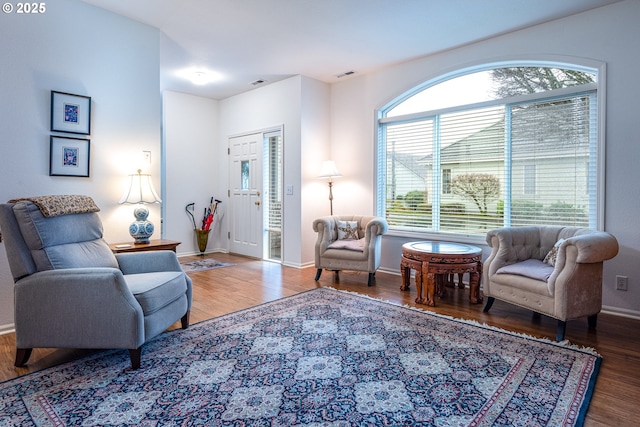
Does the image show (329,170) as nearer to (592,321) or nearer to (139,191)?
(139,191)

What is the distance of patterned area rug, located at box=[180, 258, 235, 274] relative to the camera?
16.8 feet

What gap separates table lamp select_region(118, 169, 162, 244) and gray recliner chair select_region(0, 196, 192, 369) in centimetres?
83

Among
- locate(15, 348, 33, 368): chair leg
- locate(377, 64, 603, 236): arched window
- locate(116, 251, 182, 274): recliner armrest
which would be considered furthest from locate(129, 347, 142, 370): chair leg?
locate(377, 64, 603, 236): arched window

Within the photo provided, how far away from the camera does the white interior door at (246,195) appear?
5.93 metres

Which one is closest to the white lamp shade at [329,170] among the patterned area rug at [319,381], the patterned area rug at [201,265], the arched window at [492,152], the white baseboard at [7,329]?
the arched window at [492,152]

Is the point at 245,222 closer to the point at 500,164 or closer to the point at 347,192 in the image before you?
the point at 347,192

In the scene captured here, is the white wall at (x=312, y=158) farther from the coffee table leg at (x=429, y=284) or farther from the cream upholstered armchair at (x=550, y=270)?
the cream upholstered armchair at (x=550, y=270)

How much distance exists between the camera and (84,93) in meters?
3.26

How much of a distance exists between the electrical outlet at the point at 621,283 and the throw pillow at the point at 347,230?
8.52 feet

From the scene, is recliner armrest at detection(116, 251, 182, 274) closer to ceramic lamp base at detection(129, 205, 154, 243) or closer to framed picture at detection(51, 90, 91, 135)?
ceramic lamp base at detection(129, 205, 154, 243)

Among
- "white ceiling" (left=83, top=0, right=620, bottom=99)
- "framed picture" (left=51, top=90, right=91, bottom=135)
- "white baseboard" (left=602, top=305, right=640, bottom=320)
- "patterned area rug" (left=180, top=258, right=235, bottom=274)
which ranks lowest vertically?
"white baseboard" (left=602, top=305, right=640, bottom=320)

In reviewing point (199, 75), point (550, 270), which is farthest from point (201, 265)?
point (550, 270)

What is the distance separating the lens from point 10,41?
9.36 ft

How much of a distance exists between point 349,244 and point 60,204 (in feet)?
9.21
